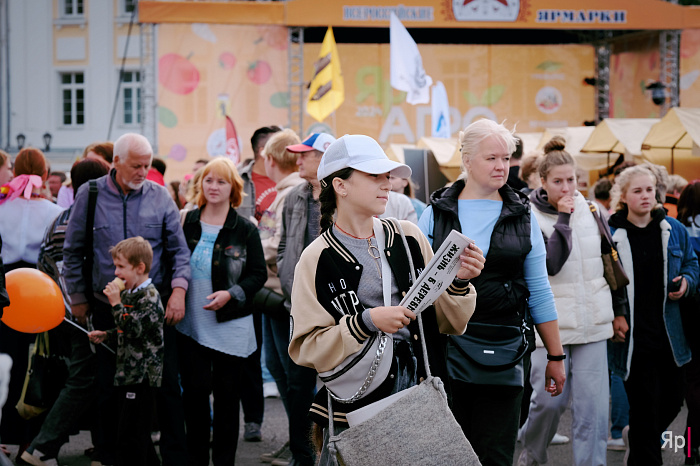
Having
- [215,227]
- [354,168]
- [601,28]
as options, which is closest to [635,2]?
[601,28]

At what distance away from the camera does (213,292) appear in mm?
5602

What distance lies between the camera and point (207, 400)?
5516 millimetres

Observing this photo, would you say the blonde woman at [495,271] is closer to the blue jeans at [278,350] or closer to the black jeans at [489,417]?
the black jeans at [489,417]

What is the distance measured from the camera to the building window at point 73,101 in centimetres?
3666

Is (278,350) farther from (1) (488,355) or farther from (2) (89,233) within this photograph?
(1) (488,355)

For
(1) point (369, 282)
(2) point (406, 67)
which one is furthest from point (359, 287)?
(2) point (406, 67)

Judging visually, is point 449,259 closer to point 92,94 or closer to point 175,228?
point 175,228

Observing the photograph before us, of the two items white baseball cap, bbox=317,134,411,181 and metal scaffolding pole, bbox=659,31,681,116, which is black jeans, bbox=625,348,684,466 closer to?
white baseball cap, bbox=317,134,411,181

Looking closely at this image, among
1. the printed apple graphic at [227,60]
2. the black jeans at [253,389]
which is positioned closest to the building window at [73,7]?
the printed apple graphic at [227,60]

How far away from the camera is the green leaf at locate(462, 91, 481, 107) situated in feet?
77.3

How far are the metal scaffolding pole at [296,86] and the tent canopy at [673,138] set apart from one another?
8.99 meters

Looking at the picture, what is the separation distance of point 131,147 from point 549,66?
2025cm

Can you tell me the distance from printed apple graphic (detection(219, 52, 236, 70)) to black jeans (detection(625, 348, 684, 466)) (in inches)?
692

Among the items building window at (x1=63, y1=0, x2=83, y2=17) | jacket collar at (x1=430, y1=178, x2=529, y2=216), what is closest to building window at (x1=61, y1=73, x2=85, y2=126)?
building window at (x1=63, y1=0, x2=83, y2=17)
